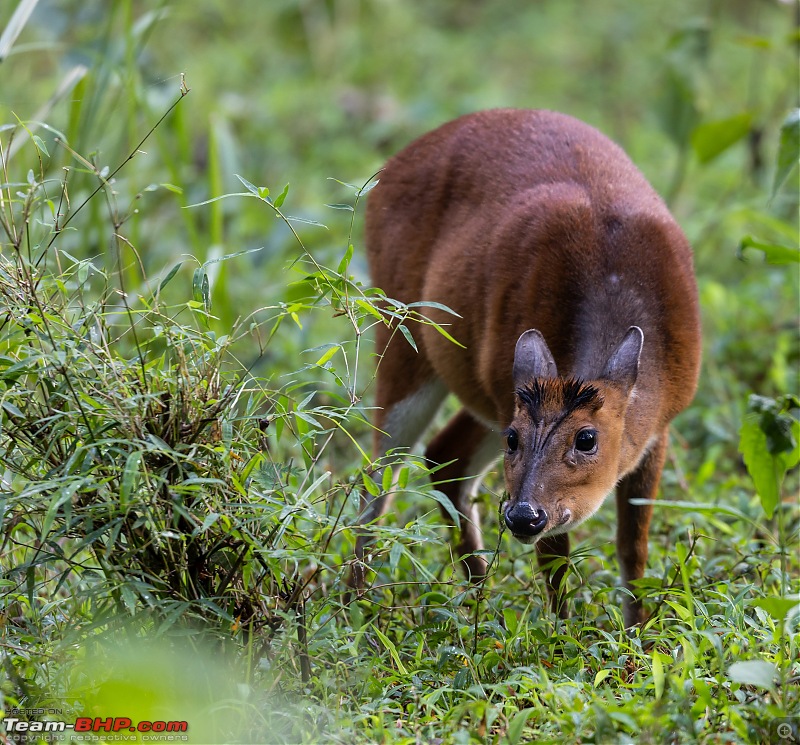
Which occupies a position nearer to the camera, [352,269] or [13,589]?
[13,589]

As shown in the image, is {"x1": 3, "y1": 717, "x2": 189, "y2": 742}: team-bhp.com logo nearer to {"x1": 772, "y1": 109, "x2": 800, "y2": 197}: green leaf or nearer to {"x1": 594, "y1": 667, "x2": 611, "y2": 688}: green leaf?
{"x1": 594, "y1": 667, "x2": 611, "y2": 688}: green leaf

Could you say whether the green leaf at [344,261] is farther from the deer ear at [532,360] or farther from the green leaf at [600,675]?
the green leaf at [600,675]

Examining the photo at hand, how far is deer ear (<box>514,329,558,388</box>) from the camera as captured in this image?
3.69m

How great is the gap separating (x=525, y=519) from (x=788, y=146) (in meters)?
1.75

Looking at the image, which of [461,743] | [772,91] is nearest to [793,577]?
[461,743]

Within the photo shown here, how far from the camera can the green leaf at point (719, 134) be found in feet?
20.4

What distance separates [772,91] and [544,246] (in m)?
6.97

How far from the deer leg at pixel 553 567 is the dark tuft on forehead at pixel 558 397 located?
50 cm

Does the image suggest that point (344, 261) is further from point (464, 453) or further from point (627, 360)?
point (464, 453)

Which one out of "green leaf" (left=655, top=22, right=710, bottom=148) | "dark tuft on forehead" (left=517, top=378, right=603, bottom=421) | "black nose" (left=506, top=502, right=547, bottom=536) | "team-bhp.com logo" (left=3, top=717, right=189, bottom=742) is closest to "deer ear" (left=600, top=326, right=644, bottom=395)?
"dark tuft on forehead" (left=517, top=378, right=603, bottom=421)

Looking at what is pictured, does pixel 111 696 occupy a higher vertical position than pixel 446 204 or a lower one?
lower

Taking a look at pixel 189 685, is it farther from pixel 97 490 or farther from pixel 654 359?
pixel 654 359

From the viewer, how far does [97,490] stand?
3.10 meters

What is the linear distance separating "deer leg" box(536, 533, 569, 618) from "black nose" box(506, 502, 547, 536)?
35 cm
